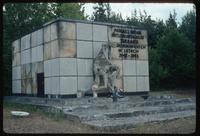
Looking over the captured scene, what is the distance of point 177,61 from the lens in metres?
31.3

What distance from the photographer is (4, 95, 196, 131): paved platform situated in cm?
1163

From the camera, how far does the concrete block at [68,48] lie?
17.5 meters

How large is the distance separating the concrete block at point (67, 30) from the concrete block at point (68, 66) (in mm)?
1283

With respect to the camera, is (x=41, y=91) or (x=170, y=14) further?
(x=170, y=14)

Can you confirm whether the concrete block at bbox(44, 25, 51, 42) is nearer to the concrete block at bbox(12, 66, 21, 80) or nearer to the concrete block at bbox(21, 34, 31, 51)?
the concrete block at bbox(21, 34, 31, 51)

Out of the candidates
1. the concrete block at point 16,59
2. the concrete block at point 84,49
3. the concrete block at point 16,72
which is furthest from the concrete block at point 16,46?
the concrete block at point 84,49

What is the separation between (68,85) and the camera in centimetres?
1756

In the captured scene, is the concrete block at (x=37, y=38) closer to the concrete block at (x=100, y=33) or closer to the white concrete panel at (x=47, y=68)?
the white concrete panel at (x=47, y=68)

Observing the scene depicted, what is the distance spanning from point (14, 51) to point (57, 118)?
1224cm

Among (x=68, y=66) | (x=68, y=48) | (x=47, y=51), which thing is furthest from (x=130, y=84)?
(x=47, y=51)

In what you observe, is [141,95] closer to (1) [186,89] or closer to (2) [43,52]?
(2) [43,52]

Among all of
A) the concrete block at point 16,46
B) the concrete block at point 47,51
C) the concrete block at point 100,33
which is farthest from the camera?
the concrete block at point 16,46

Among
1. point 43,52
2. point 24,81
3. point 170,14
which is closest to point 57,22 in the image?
point 43,52

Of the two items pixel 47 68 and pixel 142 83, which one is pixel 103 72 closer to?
pixel 47 68
